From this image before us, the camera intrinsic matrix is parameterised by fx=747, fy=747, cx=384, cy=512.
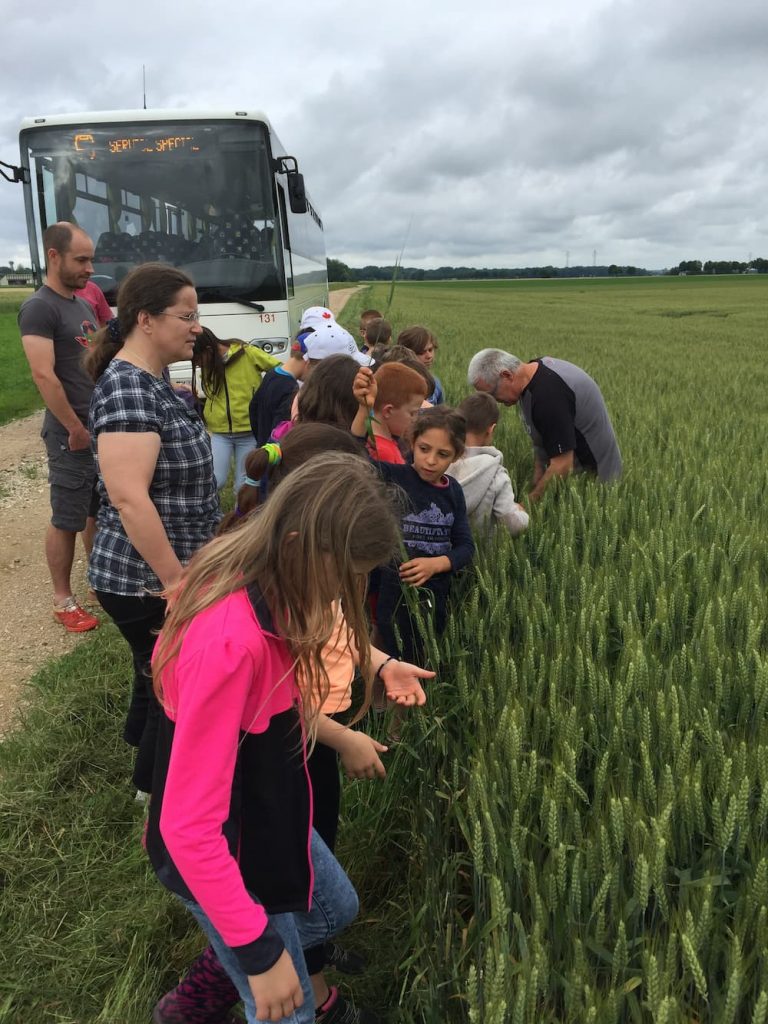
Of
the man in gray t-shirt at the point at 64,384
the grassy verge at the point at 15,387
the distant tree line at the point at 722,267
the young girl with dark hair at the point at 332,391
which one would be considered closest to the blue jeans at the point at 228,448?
the man in gray t-shirt at the point at 64,384

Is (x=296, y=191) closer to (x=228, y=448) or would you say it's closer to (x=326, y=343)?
(x=228, y=448)

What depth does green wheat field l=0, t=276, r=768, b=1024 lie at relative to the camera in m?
1.18

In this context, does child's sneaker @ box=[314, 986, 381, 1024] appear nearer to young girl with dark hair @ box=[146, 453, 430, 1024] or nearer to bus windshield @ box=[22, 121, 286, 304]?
young girl with dark hair @ box=[146, 453, 430, 1024]

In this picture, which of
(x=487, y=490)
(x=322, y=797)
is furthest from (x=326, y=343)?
(x=322, y=797)

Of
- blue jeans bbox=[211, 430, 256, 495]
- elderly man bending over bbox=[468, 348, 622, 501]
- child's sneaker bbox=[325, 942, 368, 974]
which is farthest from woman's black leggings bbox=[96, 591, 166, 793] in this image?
blue jeans bbox=[211, 430, 256, 495]

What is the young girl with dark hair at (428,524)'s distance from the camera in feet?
8.18

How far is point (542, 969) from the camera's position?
3.56 feet

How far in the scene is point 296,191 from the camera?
6824 millimetres

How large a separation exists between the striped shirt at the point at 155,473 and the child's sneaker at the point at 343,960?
3.44 feet

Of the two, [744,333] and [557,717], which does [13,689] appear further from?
[744,333]

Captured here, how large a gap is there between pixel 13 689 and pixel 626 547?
2.73m

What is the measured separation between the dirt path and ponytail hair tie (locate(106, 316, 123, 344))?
5.75 feet

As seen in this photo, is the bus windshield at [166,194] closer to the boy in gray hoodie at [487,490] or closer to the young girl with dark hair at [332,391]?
the boy in gray hoodie at [487,490]

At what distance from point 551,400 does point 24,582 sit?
3.35 metres
